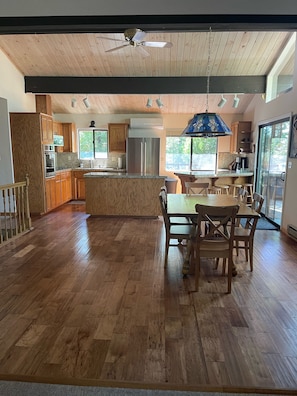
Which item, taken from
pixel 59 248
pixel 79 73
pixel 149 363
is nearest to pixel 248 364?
pixel 149 363

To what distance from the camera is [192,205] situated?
143 inches

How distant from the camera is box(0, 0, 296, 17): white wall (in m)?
1.99

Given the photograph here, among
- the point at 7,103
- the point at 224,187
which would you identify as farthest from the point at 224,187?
the point at 7,103

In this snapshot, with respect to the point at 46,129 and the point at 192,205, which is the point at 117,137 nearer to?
the point at 46,129

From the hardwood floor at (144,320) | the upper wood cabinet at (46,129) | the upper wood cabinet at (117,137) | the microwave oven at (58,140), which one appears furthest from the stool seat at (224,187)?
the microwave oven at (58,140)

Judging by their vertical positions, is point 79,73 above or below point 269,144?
above

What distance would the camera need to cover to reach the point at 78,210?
7.02 m

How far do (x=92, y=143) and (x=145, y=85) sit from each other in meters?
3.12

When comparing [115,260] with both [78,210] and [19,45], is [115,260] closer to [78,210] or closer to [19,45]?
[78,210]

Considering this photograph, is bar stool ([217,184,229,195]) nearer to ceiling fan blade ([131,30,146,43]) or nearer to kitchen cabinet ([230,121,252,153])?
kitchen cabinet ([230,121,252,153])

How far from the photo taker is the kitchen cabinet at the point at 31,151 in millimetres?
6129

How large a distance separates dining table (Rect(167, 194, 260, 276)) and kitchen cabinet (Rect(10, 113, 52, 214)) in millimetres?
3453

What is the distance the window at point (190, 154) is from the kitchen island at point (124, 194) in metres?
2.87

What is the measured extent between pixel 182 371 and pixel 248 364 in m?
0.47
